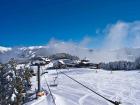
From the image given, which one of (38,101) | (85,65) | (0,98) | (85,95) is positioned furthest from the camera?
(85,65)

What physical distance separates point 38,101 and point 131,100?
13.3 meters

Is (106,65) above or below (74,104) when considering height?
above

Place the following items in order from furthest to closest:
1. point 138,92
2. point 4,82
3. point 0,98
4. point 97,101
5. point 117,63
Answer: point 117,63, point 4,82, point 0,98, point 138,92, point 97,101

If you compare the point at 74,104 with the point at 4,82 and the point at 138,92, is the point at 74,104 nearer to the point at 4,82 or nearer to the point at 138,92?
the point at 138,92

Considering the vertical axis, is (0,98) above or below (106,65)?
below

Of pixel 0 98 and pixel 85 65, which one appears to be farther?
pixel 85 65

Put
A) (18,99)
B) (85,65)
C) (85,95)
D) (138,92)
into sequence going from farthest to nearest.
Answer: (85,65), (18,99), (138,92), (85,95)

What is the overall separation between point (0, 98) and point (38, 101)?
107 ft

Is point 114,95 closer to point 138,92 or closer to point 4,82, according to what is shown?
point 138,92

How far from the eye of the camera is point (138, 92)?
1956 inches

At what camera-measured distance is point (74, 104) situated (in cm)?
3981

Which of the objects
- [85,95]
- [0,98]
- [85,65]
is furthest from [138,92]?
[85,65]

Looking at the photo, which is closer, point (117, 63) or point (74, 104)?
point (74, 104)

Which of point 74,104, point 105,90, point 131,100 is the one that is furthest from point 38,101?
point 105,90
